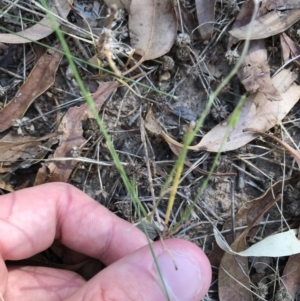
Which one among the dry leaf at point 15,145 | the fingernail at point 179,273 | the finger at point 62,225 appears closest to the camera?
the fingernail at point 179,273

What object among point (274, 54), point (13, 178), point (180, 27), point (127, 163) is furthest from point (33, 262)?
point (274, 54)

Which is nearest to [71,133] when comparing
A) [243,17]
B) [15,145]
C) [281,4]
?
[15,145]

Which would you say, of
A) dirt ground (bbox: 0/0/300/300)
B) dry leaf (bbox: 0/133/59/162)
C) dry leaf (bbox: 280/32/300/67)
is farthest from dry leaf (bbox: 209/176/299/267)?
dry leaf (bbox: 0/133/59/162)

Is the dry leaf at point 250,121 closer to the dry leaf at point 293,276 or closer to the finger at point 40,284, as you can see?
the dry leaf at point 293,276

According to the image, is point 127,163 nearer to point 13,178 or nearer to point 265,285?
point 13,178

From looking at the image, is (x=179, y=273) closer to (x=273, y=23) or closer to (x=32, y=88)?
(x=32, y=88)

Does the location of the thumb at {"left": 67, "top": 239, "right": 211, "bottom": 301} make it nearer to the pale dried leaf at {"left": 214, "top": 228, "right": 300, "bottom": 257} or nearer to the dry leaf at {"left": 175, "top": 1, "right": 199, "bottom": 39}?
the pale dried leaf at {"left": 214, "top": 228, "right": 300, "bottom": 257}

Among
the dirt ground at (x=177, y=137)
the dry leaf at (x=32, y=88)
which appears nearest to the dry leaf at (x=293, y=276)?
the dirt ground at (x=177, y=137)
